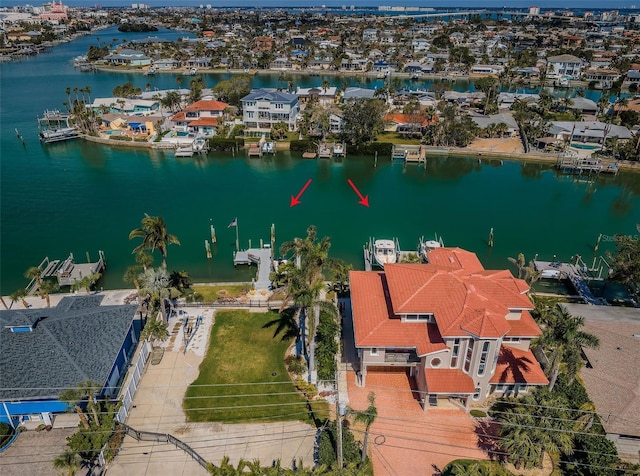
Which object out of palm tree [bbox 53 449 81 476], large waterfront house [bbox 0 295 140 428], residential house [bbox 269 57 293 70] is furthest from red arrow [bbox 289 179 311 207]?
residential house [bbox 269 57 293 70]

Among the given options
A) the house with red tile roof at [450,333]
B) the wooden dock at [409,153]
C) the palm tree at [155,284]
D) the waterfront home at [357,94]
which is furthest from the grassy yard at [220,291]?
the waterfront home at [357,94]

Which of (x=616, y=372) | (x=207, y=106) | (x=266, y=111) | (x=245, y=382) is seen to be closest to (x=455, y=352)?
(x=616, y=372)

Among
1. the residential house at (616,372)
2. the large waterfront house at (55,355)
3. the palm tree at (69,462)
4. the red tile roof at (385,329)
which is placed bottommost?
the residential house at (616,372)

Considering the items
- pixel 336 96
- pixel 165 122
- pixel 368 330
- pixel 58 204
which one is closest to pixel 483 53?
pixel 336 96

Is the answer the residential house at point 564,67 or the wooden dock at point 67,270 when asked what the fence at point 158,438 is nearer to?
the wooden dock at point 67,270

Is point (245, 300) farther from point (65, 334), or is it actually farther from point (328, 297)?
point (65, 334)

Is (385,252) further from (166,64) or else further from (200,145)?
(166,64)

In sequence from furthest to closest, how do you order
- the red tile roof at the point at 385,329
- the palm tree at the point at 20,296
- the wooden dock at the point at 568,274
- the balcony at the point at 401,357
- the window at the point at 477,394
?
the wooden dock at the point at 568,274 → the palm tree at the point at 20,296 → the balcony at the point at 401,357 → the red tile roof at the point at 385,329 → the window at the point at 477,394
